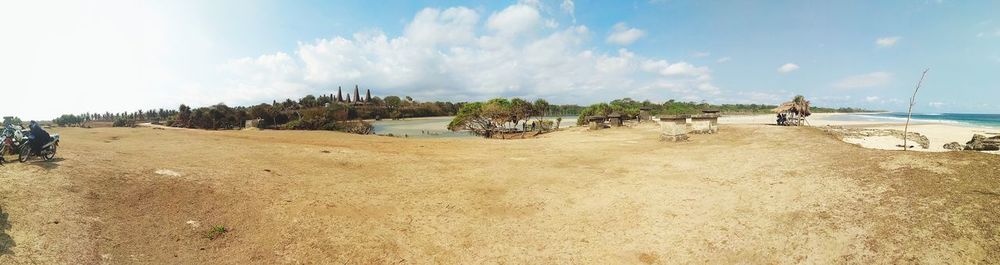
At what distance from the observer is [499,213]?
8.97m

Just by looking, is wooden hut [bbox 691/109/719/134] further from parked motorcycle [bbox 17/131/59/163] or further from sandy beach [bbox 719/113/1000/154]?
parked motorcycle [bbox 17/131/59/163]

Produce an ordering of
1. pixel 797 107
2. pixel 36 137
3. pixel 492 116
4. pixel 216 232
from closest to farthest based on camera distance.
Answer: pixel 216 232
pixel 36 137
pixel 797 107
pixel 492 116

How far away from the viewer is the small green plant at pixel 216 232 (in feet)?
22.9

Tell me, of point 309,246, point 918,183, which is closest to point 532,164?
point 309,246

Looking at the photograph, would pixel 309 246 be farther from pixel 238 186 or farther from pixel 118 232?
pixel 238 186

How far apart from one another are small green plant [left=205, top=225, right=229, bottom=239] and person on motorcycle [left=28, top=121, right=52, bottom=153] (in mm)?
5942

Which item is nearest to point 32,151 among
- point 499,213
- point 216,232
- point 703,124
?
point 216,232

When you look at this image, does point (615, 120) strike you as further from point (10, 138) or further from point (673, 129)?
point (10, 138)

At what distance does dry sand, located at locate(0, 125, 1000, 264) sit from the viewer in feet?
20.6

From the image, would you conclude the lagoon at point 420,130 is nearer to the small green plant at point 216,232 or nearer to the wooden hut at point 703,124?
the wooden hut at point 703,124

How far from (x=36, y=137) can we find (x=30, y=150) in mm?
317

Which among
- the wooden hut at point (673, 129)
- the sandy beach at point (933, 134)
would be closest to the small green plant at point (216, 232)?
the wooden hut at point (673, 129)

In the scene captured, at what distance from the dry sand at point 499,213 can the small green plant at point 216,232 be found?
0.30 feet

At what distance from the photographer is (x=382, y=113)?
97500 millimetres
